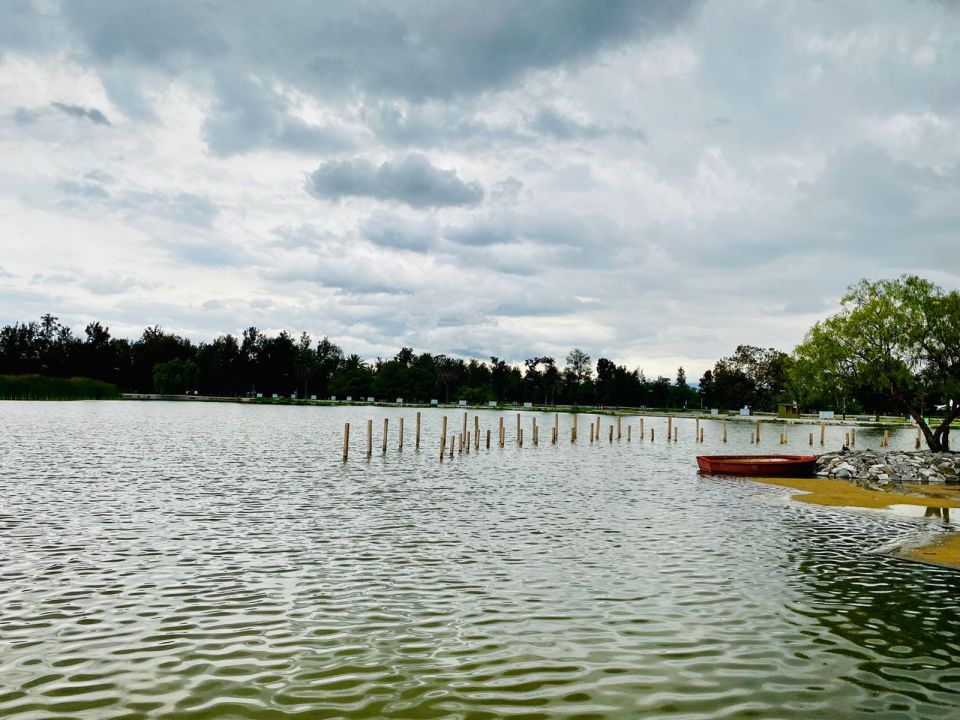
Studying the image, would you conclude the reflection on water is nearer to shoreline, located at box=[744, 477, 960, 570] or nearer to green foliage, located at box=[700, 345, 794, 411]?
shoreline, located at box=[744, 477, 960, 570]

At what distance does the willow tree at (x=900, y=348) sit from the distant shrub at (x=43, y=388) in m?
115

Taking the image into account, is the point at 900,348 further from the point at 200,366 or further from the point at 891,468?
the point at 200,366

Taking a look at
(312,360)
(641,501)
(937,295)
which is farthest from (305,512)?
(312,360)

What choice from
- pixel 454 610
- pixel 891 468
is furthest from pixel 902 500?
pixel 454 610

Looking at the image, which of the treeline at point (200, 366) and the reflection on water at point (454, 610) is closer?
the reflection on water at point (454, 610)

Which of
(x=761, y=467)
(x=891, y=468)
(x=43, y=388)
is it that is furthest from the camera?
(x=43, y=388)

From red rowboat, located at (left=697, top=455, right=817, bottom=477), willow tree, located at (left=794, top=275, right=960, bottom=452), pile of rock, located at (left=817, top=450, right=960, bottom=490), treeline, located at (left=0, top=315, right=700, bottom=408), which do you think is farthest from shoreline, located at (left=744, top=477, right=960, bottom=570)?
treeline, located at (left=0, top=315, right=700, bottom=408)

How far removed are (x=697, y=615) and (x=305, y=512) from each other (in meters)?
14.8

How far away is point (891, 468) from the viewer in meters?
39.8

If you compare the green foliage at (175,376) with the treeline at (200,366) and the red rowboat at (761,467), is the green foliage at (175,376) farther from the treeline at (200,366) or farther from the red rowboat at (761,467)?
the red rowboat at (761,467)

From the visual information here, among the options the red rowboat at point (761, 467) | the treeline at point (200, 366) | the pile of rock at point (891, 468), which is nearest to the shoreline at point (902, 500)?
the red rowboat at point (761, 467)

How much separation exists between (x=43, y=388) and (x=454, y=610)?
408 feet

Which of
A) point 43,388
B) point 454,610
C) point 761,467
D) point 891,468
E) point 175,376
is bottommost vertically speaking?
point 454,610

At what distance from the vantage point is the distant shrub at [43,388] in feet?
364
